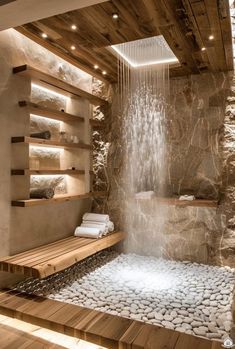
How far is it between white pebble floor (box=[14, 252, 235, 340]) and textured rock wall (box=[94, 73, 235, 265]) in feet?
0.79

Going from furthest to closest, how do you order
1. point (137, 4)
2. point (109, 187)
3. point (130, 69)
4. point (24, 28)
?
point (109, 187), point (130, 69), point (24, 28), point (137, 4)

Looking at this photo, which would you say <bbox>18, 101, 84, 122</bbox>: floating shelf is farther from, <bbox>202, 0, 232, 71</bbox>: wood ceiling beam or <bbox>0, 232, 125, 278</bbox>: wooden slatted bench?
<bbox>202, 0, 232, 71</bbox>: wood ceiling beam

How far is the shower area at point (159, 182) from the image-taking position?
3203mm

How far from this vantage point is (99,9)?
2381 millimetres

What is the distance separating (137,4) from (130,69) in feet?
4.98

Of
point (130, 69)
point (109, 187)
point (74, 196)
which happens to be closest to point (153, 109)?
point (130, 69)

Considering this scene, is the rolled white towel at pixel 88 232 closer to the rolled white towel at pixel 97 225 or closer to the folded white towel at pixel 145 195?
the rolled white towel at pixel 97 225

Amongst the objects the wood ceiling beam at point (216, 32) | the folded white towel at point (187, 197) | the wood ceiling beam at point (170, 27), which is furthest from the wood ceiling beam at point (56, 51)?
the folded white towel at point (187, 197)

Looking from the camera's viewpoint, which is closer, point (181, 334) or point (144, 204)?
point (181, 334)

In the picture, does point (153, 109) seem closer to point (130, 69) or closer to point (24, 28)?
point (130, 69)

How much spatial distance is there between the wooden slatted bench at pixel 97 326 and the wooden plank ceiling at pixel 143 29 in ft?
7.79

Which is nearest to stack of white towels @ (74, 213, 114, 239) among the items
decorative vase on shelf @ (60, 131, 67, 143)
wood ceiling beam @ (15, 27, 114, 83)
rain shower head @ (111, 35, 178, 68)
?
decorative vase on shelf @ (60, 131, 67, 143)

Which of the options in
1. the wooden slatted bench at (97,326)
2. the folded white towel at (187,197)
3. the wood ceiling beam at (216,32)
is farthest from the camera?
the folded white towel at (187,197)

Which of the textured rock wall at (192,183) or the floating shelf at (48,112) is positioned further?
the textured rock wall at (192,183)
